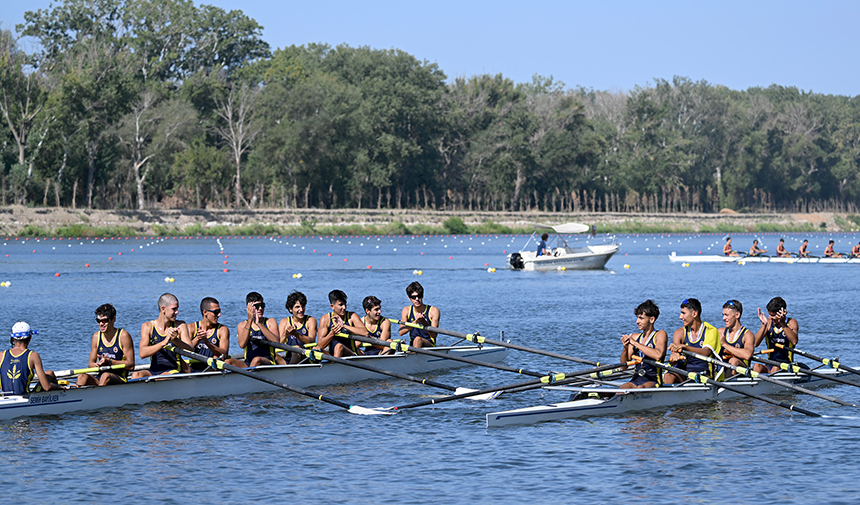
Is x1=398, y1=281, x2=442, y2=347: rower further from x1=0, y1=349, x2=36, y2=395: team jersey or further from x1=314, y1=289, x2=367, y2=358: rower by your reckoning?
x1=0, y1=349, x2=36, y2=395: team jersey

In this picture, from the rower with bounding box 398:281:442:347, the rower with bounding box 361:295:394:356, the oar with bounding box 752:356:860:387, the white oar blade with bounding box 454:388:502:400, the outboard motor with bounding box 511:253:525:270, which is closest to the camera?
the white oar blade with bounding box 454:388:502:400

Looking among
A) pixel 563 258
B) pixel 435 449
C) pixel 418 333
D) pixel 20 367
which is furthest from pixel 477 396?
pixel 563 258

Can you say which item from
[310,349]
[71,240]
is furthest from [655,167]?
[310,349]

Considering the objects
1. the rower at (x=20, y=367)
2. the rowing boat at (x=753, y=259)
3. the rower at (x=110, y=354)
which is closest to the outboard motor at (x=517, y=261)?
the rowing boat at (x=753, y=259)

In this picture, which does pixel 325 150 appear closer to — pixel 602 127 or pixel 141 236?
pixel 141 236

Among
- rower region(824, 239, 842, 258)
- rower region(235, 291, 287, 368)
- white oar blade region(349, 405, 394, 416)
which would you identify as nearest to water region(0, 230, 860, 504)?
white oar blade region(349, 405, 394, 416)

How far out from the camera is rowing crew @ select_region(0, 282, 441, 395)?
14820 mm

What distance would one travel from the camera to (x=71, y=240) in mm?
80062

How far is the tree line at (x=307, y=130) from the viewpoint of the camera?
83.8 metres

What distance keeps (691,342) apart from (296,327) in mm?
7036

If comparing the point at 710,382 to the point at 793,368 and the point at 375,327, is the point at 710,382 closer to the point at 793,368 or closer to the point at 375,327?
the point at 793,368

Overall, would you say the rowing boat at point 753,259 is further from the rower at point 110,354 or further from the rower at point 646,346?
the rower at point 110,354

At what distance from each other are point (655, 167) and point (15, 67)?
79.4 meters

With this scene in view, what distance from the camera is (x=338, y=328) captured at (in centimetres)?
1852
